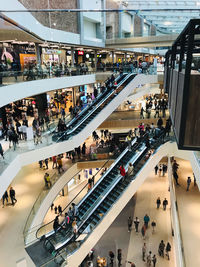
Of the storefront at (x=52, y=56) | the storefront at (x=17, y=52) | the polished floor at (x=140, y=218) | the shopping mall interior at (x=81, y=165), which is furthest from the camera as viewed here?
the storefront at (x=52, y=56)

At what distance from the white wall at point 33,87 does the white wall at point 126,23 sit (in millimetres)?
15778

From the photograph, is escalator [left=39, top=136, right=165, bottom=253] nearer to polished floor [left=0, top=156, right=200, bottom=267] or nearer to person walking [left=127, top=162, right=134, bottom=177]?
person walking [left=127, top=162, right=134, bottom=177]

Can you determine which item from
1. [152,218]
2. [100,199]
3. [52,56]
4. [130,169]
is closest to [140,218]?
[152,218]

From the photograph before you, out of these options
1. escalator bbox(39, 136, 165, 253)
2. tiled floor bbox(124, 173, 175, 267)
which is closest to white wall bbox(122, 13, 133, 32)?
tiled floor bbox(124, 173, 175, 267)

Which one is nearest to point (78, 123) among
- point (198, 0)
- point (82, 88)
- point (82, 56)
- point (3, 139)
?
point (3, 139)

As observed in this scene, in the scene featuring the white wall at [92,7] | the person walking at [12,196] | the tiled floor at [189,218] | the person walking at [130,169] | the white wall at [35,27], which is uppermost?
the white wall at [92,7]

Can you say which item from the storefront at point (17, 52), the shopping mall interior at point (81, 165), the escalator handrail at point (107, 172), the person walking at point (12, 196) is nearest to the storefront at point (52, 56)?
the shopping mall interior at point (81, 165)

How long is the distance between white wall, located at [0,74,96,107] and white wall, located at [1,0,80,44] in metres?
2.67

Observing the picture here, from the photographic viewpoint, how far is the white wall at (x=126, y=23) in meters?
30.3

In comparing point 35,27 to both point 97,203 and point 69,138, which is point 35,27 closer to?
point 69,138

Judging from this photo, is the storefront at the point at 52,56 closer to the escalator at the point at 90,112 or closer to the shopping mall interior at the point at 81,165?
the shopping mall interior at the point at 81,165

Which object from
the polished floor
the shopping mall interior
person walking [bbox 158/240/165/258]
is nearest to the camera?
the polished floor

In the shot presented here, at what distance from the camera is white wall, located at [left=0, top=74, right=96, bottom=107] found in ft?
30.6

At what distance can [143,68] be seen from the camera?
19750 mm
